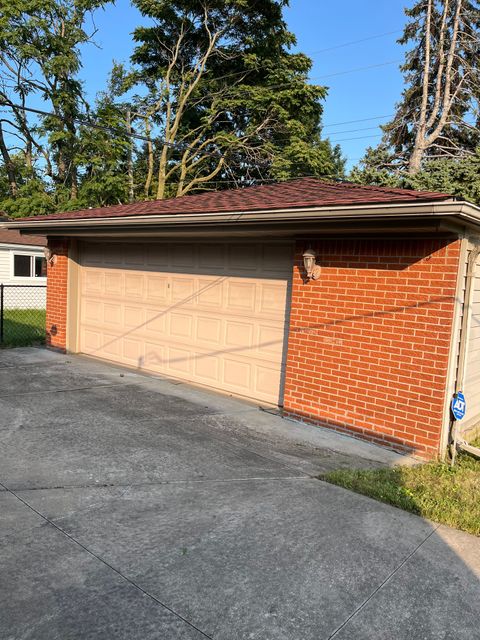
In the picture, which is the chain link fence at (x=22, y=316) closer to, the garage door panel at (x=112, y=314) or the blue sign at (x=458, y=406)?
the garage door panel at (x=112, y=314)

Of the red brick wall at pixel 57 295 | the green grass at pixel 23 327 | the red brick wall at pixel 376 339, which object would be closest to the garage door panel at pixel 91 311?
the red brick wall at pixel 57 295

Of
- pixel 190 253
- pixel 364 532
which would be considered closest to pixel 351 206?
pixel 364 532

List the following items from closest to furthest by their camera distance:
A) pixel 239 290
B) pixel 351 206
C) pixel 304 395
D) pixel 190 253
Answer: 1. pixel 351 206
2. pixel 304 395
3. pixel 239 290
4. pixel 190 253

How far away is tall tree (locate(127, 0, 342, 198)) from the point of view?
2247 cm

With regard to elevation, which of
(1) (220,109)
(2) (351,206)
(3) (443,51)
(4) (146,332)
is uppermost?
(3) (443,51)

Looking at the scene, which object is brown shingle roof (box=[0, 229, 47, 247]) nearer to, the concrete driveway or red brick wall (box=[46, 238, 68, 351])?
red brick wall (box=[46, 238, 68, 351])

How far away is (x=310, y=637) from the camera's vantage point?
239cm

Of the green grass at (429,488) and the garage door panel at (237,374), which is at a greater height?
the garage door panel at (237,374)

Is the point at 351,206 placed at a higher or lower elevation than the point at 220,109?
lower

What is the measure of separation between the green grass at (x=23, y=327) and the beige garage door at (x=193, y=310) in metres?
2.18

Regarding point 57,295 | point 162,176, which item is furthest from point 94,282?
point 162,176

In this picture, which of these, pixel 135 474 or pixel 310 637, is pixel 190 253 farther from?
pixel 310 637

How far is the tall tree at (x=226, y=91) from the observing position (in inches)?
885

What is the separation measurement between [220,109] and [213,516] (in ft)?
75.9
